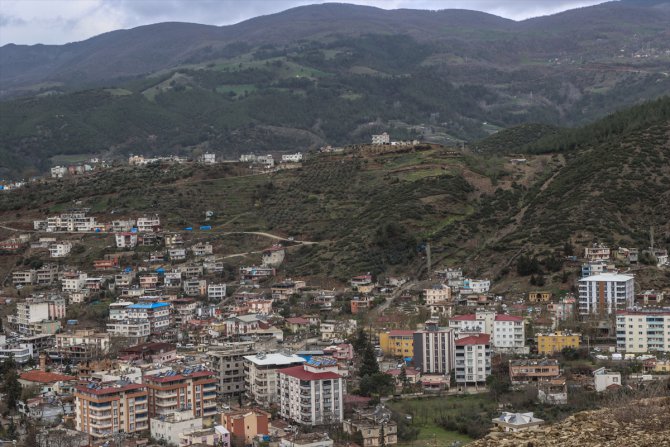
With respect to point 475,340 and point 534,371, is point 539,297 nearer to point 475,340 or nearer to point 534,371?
point 475,340

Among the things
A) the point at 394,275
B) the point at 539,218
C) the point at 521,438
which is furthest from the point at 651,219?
the point at 521,438

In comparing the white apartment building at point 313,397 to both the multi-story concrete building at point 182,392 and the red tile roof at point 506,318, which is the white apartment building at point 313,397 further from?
the red tile roof at point 506,318

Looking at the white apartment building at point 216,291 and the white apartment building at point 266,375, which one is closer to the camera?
the white apartment building at point 266,375

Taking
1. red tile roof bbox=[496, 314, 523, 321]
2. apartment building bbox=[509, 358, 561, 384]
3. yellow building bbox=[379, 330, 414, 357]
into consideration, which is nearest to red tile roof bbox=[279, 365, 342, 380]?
apartment building bbox=[509, 358, 561, 384]

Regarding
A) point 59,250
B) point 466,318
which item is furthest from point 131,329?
point 59,250

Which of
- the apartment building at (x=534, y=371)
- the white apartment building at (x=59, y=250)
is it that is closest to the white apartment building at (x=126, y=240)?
the white apartment building at (x=59, y=250)

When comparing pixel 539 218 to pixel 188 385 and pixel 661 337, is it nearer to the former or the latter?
pixel 661 337
